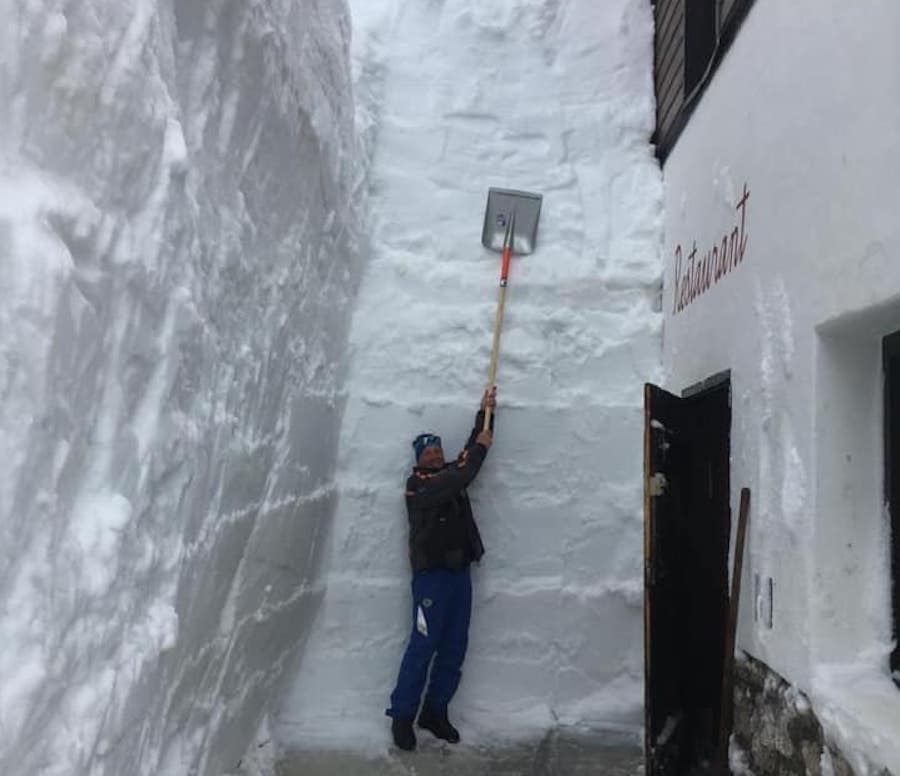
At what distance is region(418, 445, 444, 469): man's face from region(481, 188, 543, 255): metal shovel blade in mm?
1263

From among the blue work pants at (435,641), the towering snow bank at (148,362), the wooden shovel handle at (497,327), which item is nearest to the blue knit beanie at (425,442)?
the wooden shovel handle at (497,327)

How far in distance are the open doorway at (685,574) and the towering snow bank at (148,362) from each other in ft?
5.00

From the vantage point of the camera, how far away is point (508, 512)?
4.68m

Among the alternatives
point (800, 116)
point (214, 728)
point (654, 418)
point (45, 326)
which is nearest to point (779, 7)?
point (800, 116)

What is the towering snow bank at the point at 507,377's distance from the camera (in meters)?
4.48

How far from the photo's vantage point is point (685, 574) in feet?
13.1

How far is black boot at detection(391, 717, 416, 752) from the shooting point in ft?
13.4

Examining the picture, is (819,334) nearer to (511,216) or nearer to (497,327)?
(497,327)

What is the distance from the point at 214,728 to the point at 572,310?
2784 millimetres

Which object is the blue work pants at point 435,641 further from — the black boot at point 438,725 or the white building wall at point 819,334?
the white building wall at point 819,334

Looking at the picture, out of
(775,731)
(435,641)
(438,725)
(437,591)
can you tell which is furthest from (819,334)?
(438,725)

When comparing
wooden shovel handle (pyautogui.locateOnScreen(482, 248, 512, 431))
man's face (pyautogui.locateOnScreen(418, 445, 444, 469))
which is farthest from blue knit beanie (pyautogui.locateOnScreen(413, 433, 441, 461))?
wooden shovel handle (pyautogui.locateOnScreen(482, 248, 512, 431))

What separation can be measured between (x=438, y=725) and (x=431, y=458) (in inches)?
48.4

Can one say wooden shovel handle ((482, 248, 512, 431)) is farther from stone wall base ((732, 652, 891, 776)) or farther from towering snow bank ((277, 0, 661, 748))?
stone wall base ((732, 652, 891, 776))
